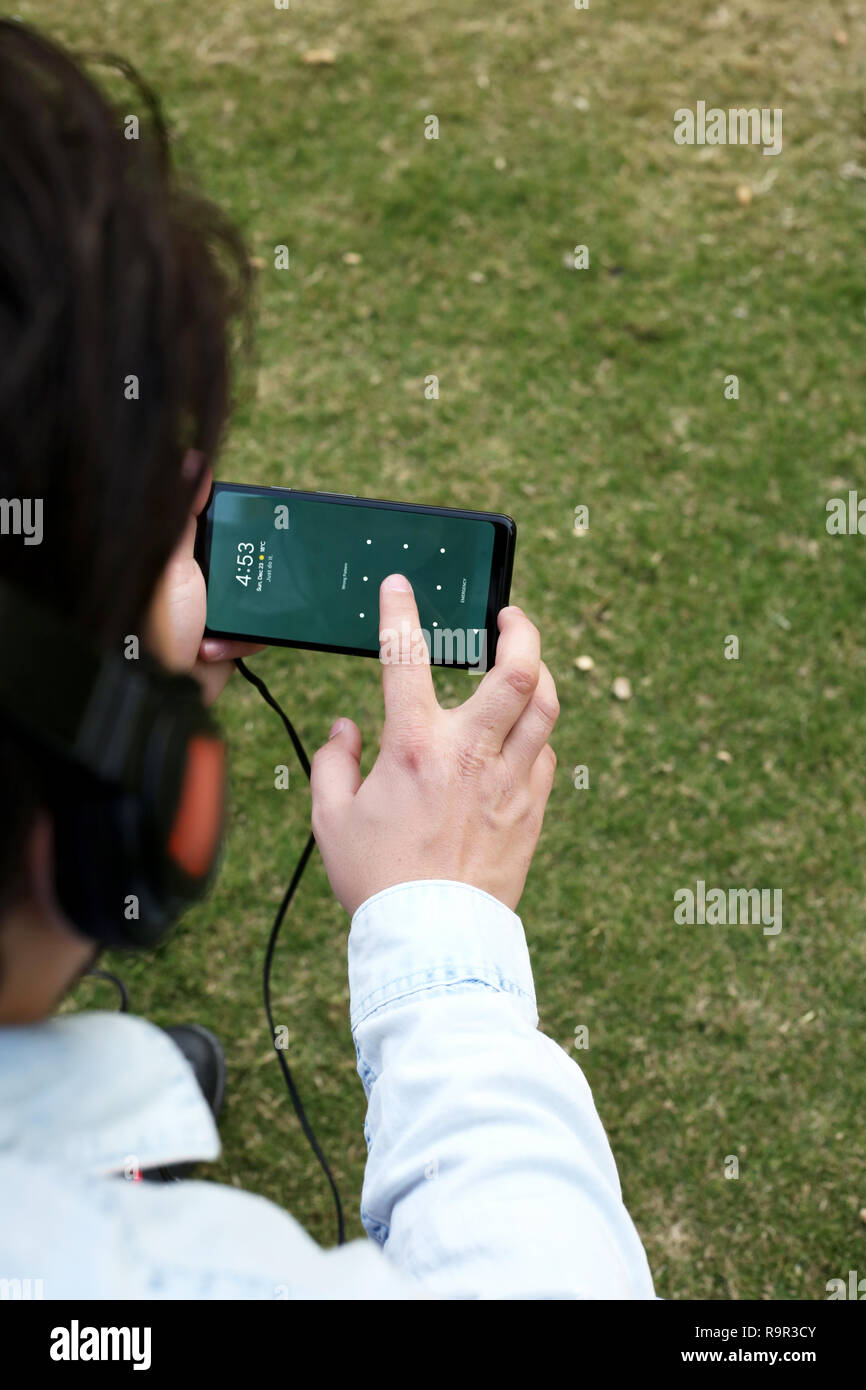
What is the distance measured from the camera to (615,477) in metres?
2.71

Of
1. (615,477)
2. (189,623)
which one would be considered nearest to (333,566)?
(189,623)

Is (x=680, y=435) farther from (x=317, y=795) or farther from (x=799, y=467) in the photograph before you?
(x=317, y=795)

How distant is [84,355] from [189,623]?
73 centimetres

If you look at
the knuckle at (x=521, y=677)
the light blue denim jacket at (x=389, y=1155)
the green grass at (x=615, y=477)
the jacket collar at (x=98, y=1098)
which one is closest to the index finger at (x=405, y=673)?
the knuckle at (x=521, y=677)

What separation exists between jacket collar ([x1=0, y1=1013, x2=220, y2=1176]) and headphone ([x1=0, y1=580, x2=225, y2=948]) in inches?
3.9

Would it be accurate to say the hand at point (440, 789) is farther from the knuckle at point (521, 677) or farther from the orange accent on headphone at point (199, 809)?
the orange accent on headphone at point (199, 809)

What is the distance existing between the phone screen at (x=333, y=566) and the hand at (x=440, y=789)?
31cm

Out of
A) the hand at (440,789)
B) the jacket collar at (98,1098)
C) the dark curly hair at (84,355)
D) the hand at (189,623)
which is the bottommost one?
the jacket collar at (98,1098)

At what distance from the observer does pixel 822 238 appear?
2984 millimetres

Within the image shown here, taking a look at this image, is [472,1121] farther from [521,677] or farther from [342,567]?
[342,567]

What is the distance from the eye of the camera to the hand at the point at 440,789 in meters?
1.17

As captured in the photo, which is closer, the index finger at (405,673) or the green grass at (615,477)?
the index finger at (405,673)

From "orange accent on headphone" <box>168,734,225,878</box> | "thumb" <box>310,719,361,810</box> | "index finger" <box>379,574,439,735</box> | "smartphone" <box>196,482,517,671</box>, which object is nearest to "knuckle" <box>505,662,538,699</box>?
"index finger" <box>379,574,439,735</box>

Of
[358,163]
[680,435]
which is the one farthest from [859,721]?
[358,163]
